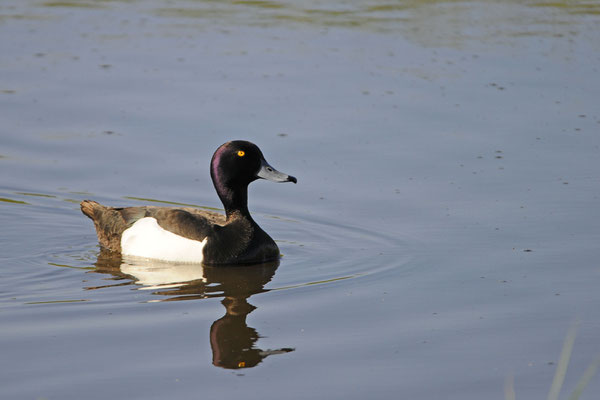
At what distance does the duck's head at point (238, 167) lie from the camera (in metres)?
10.7

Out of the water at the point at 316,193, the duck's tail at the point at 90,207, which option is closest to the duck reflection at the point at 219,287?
the water at the point at 316,193

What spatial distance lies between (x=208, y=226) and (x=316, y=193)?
5.69ft

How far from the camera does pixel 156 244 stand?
10.4 m

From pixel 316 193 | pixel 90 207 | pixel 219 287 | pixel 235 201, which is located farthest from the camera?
pixel 316 193

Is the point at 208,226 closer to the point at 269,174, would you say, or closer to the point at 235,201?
the point at 235,201

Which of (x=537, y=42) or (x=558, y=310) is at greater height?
(x=537, y=42)

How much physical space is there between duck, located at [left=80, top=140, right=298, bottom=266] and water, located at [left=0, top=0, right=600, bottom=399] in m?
0.20

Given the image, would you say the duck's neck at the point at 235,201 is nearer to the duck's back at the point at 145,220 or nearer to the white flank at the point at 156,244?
the duck's back at the point at 145,220

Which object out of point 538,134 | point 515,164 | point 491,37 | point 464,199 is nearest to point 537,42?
point 491,37

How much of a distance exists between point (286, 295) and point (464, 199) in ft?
10.3

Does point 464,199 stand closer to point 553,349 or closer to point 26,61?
point 553,349

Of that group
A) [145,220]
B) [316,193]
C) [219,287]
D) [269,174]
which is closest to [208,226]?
[145,220]

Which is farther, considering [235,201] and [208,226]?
[235,201]

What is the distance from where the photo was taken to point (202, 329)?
786 centimetres
